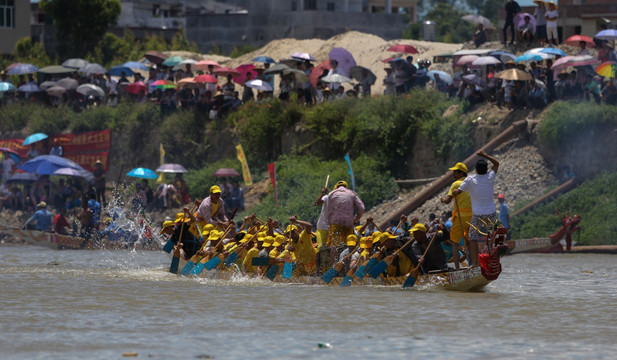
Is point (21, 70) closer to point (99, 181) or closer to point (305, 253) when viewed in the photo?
point (99, 181)

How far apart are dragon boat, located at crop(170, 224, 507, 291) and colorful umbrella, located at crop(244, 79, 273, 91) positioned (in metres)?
14.6

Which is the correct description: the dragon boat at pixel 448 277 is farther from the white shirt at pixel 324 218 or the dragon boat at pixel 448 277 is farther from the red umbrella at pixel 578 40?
the red umbrella at pixel 578 40

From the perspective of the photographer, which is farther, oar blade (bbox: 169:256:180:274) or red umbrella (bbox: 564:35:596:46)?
red umbrella (bbox: 564:35:596:46)

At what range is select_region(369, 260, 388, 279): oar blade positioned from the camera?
18.5 m

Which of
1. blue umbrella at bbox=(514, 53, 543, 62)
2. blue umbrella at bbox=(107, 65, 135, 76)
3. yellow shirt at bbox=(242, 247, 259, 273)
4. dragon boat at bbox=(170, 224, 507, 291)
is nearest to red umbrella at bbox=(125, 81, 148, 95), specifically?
blue umbrella at bbox=(107, 65, 135, 76)

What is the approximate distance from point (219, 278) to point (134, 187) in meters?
15.6

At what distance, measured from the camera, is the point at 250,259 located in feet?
66.7

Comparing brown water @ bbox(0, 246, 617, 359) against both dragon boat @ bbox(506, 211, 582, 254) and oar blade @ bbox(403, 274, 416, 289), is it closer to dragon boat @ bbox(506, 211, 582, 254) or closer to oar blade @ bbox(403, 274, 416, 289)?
oar blade @ bbox(403, 274, 416, 289)

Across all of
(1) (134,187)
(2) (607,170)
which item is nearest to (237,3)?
(1) (134,187)

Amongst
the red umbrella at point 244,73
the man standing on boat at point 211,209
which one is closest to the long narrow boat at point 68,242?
the red umbrella at point 244,73

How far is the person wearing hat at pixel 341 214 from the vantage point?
20016 mm

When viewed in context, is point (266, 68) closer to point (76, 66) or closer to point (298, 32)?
point (76, 66)

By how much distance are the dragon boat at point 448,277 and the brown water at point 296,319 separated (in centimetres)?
16

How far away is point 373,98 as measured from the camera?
33844 millimetres
